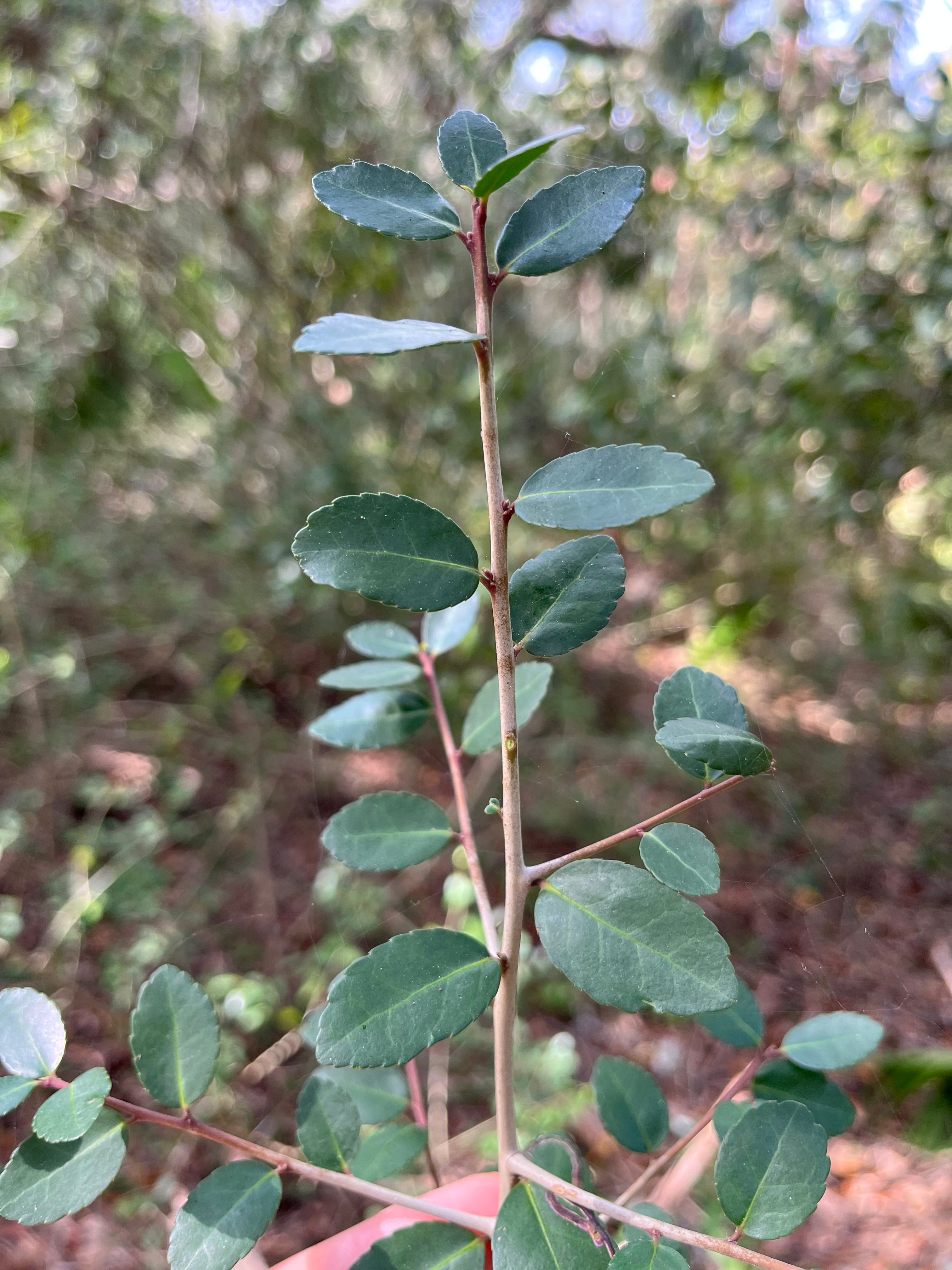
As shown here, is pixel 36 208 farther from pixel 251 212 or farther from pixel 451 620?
pixel 451 620

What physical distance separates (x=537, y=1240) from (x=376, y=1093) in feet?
1.09

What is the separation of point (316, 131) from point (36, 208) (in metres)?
0.82

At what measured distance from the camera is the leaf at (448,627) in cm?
69

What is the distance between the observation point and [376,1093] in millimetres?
703

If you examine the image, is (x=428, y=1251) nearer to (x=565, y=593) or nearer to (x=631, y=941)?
(x=631, y=941)

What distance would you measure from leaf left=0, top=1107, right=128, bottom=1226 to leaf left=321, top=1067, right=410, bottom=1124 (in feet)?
0.83

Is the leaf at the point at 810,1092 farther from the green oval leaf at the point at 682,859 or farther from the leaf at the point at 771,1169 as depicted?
the green oval leaf at the point at 682,859

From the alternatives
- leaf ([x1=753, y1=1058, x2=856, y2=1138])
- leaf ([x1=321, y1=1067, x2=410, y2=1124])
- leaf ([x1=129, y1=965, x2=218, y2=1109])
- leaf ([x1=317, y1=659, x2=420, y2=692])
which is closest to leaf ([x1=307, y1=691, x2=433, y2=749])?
leaf ([x1=317, y1=659, x2=420, y2=692])

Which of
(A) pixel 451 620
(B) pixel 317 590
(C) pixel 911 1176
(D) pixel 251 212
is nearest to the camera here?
(A) pixel 451 620

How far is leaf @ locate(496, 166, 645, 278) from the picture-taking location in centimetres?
37

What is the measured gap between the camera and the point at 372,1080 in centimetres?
72

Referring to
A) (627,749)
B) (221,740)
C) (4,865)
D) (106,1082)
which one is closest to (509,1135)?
(106,1082)

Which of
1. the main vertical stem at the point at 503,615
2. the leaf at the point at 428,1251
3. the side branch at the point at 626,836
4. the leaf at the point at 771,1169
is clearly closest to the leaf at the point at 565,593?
the main vertical stem at the point at 503,615

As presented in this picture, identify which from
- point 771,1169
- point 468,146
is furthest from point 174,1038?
point 468,146
